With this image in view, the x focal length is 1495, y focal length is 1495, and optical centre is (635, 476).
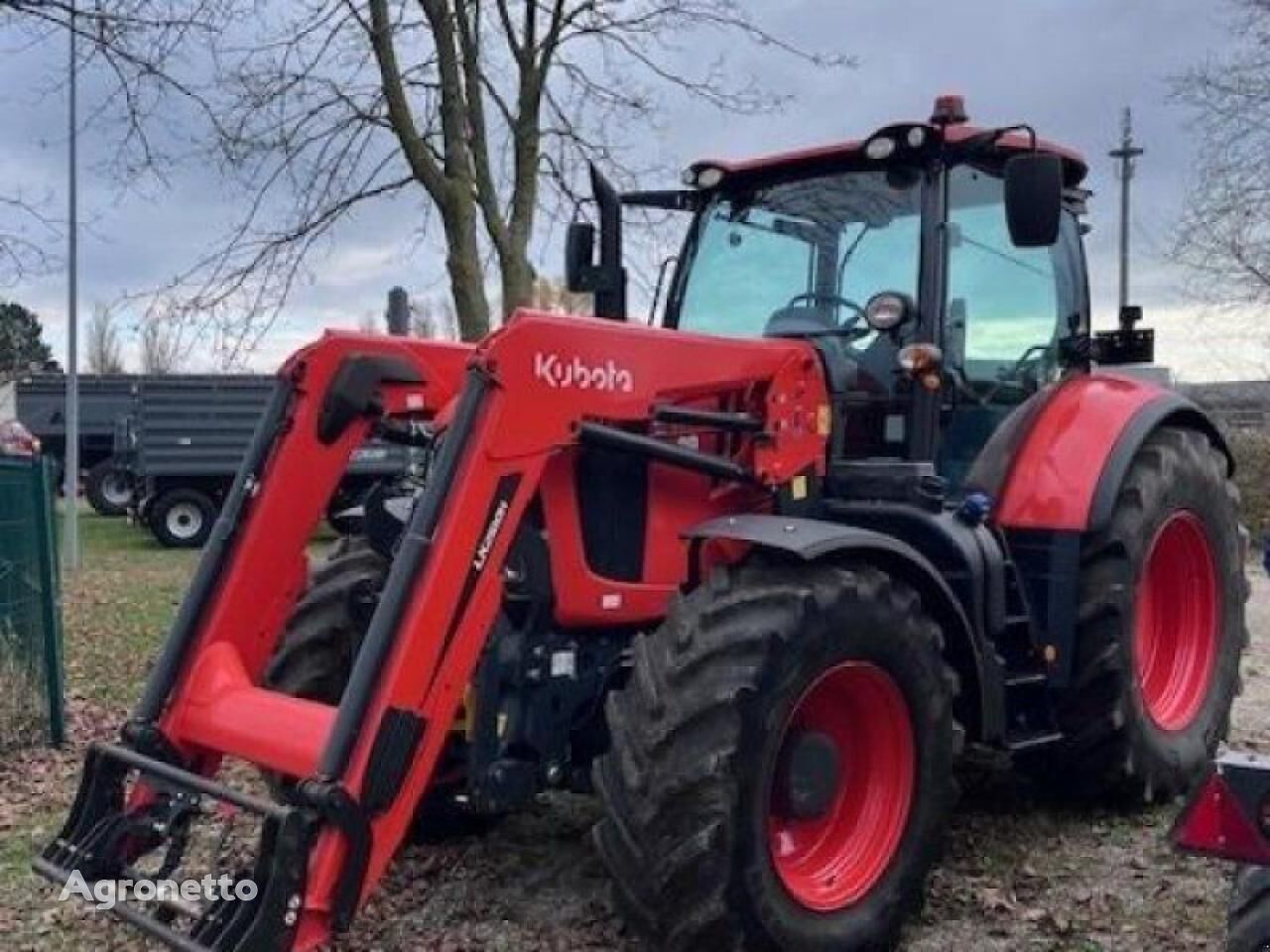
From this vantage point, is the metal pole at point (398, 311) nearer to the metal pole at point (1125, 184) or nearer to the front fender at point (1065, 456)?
the front fender at point (1065, 456)

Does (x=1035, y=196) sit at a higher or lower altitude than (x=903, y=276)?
higher

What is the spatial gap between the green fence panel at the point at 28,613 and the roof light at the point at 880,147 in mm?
4663

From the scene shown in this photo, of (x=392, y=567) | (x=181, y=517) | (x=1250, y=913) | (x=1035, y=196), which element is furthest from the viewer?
(x=181, y=517)

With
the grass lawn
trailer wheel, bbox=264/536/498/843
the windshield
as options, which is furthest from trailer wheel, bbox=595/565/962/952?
the grass lawn

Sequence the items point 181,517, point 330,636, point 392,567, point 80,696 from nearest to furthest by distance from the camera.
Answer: point 392,567
point 330,636
point 80,696
point 181,517

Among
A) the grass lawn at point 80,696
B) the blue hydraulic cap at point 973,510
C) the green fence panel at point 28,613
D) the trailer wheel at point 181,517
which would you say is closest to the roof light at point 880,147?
the blue hydraulic cap at point 973,510

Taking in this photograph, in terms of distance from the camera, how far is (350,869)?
12.3 ft

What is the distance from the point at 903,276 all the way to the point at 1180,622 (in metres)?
2.06

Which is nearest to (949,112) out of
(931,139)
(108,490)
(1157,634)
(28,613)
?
(931,139)

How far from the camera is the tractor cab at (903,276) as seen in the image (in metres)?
5.36

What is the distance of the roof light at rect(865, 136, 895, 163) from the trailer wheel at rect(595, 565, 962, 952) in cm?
171

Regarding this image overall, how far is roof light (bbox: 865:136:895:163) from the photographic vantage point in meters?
5.34

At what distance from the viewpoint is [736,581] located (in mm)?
4242

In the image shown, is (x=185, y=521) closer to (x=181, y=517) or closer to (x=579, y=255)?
(x=181, y=517)
